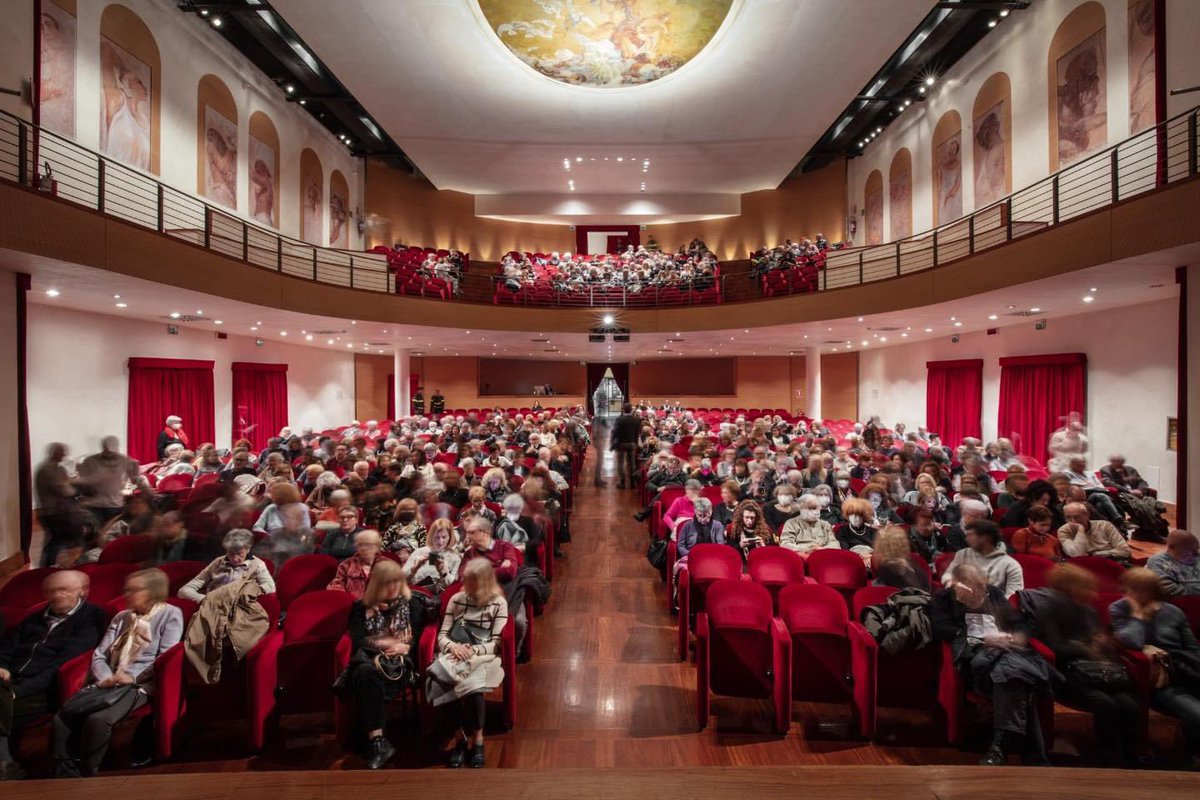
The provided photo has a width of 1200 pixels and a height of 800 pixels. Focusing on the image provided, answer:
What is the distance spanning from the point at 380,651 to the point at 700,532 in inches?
118

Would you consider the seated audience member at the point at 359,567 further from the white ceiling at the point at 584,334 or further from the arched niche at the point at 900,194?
the arched niche at the point at 900,194

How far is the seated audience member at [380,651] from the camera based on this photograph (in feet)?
10.9

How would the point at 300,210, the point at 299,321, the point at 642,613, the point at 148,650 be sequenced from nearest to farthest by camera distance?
1. the point at 148,650
2. the point at 642,613
3. the point at 299,321
4. the point at 300,210

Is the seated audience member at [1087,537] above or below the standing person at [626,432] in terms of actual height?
below

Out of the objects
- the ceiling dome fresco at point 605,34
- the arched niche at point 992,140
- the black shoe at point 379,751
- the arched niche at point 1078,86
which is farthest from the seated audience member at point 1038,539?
the ceiling dome fresco at point 605,34

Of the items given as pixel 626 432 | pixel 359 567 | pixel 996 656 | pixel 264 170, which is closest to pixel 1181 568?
pixel 996 656

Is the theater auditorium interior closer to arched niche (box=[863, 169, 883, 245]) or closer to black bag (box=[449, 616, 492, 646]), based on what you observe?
black bag (box=[449, 616, 492, 646])

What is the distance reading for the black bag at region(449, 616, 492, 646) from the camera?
11.7 feet

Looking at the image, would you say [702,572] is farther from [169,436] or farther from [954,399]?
[954,399]

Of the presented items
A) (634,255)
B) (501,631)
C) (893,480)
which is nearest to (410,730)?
(501,631)

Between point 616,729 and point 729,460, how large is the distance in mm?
5615

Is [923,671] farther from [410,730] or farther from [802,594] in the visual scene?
[410,730]

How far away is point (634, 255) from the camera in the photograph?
21859mm

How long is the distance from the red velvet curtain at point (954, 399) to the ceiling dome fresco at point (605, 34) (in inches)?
404
